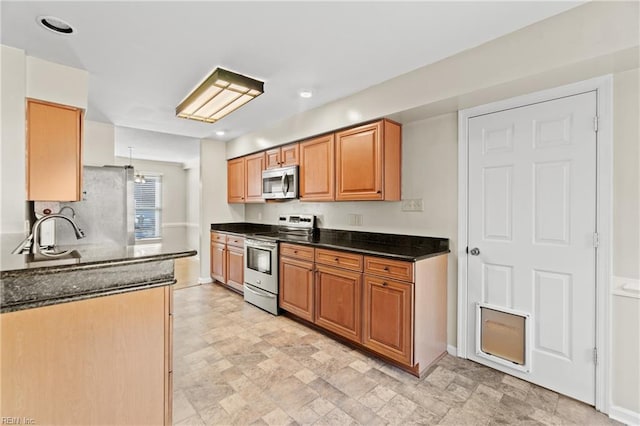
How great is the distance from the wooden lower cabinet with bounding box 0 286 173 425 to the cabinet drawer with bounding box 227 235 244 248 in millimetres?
2789

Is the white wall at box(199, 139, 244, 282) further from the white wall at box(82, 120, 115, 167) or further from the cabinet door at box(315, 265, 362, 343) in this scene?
the cabinet door at box(315, 265, 362, 343)

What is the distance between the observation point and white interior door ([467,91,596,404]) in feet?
6.61

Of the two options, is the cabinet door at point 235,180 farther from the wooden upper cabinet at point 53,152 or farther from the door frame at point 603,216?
the door frame at point 603,216

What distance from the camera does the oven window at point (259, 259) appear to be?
12.1 ft

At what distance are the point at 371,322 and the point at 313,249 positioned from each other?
0.95m

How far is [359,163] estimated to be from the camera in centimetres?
300

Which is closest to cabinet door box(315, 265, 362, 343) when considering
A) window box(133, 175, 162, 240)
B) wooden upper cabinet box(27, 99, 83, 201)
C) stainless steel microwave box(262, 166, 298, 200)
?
stainless steel microwave box(262, 166, 298, 200)

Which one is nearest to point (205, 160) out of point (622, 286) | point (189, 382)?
point (189, 382)

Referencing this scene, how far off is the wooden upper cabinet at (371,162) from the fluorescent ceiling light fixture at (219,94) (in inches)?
40.8

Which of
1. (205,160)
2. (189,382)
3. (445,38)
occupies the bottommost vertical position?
(189,382)

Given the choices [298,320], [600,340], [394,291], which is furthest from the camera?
[298,320]

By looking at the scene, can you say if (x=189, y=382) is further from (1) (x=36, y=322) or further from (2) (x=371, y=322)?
(2) (x=371, y=322)

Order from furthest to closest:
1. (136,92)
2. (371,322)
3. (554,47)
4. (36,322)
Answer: (136,92) < (371,322) < (554,47) < (36,322)

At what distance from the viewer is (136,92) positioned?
3.01m
